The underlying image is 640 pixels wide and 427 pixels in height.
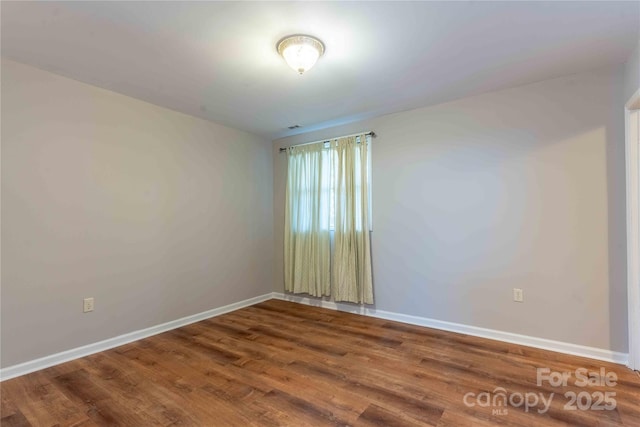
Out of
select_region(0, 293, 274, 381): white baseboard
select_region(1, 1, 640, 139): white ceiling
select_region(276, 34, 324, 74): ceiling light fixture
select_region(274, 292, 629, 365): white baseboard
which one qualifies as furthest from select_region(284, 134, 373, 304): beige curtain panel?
select_region(276, 34, 324, 74): ceiling light fixture

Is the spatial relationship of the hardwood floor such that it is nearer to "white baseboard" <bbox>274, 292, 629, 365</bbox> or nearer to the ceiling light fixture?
"white baseboard" <bbox>274, 292, 629, 365</bbox>

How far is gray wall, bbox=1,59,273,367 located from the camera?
95.1 inches

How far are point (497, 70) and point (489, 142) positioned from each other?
0.72 meters

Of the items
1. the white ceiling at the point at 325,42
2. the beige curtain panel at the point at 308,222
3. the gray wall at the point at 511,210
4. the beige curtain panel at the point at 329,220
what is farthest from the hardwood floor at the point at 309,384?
the white ceiling at the point at 325,42

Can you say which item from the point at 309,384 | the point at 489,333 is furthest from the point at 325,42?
the point at 489,333

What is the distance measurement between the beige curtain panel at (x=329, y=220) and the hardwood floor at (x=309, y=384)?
34.9 inches

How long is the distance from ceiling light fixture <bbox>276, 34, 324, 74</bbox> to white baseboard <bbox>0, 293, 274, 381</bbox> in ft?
9.74

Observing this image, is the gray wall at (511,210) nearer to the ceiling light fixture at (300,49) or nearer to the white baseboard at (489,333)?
the white baseboard at (489,333)

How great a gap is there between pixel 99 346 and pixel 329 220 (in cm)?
274

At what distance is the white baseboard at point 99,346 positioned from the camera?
2359 millimetres

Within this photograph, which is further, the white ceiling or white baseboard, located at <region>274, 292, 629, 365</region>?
white baseboard, located at <region>274, 292, 629, 365</region>

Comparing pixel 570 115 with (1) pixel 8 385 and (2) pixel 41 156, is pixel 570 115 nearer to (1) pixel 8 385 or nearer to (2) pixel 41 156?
(2) pixel 41 156

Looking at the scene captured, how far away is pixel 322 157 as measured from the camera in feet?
13.6

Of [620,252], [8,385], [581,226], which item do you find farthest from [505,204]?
[8,385]
